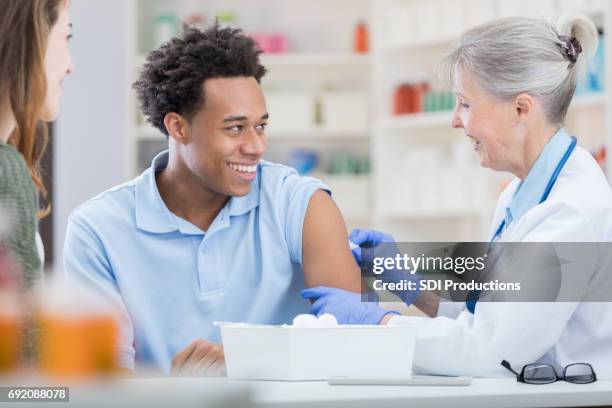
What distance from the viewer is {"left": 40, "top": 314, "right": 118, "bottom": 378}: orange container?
692 millimetres

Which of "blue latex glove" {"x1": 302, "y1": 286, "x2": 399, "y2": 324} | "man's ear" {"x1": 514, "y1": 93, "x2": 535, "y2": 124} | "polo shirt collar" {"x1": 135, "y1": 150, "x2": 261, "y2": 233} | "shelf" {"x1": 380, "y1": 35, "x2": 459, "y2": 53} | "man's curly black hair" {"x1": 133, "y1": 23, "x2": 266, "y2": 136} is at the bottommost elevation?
"blue latex glove" {"x1": 302, "y1": 286, "x2": 399, "y2": 324}

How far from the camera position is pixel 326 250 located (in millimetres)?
1719

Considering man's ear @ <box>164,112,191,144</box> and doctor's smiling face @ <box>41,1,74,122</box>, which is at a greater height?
doctor's smiling face @ <box>41,1,74,122</box>

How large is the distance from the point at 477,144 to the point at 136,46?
9.25 ft

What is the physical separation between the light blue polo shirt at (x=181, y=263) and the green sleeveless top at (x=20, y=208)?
66cm

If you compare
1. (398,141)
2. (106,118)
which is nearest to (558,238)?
(398,141)

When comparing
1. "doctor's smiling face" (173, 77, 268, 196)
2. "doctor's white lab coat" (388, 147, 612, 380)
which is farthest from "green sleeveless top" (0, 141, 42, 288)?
"doctor's smiling face" (173, 77, 268, 196)

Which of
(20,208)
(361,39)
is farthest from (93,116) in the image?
(20,208)

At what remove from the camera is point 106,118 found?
4.19 m

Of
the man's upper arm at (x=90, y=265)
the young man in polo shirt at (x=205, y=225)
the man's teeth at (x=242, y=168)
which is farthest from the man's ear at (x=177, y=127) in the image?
the man's upper arm at (x=90, y=265)

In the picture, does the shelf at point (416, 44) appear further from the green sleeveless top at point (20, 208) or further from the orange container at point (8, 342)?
the orange container at point (8, 342)

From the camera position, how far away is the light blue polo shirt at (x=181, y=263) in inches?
66.3

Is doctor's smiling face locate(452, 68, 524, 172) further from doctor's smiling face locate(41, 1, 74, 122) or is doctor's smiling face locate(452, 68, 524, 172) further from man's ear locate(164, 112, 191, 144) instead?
doctor's smiling face locate(41, 1, 74, 122)

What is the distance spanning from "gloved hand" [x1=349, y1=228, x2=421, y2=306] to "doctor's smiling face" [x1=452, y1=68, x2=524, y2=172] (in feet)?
0.91
